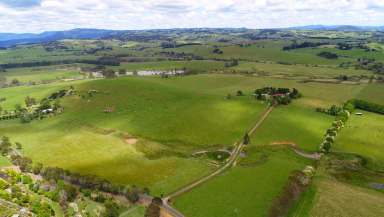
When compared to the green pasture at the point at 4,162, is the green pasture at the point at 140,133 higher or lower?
higher

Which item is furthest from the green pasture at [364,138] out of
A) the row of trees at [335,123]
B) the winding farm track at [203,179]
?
the winding farm track at [203,179]

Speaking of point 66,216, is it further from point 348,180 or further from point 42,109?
point 42,109

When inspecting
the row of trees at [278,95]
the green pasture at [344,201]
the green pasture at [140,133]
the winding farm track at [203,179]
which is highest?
the row of trees at [278,95]

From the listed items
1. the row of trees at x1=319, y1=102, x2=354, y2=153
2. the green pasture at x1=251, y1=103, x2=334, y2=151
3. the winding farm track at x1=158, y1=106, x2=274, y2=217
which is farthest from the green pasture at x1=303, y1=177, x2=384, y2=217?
the winding farm track at x1=158, y1=106, x2=274, y2=217

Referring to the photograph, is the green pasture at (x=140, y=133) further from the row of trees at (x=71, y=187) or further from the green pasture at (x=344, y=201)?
the green pasture at (x=344, y=201)

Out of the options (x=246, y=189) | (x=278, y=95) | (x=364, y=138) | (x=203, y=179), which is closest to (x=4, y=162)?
(x=203, y=179)

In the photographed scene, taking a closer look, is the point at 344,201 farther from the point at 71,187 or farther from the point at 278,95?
the point at 278,95

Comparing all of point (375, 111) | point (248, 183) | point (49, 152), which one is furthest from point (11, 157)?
point (375, 111)

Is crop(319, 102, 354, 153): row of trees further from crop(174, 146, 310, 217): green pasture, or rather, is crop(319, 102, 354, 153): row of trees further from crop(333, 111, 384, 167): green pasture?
crop(174, 146, 310, 217): green pasture

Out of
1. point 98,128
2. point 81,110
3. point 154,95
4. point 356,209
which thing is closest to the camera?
point 356,209
